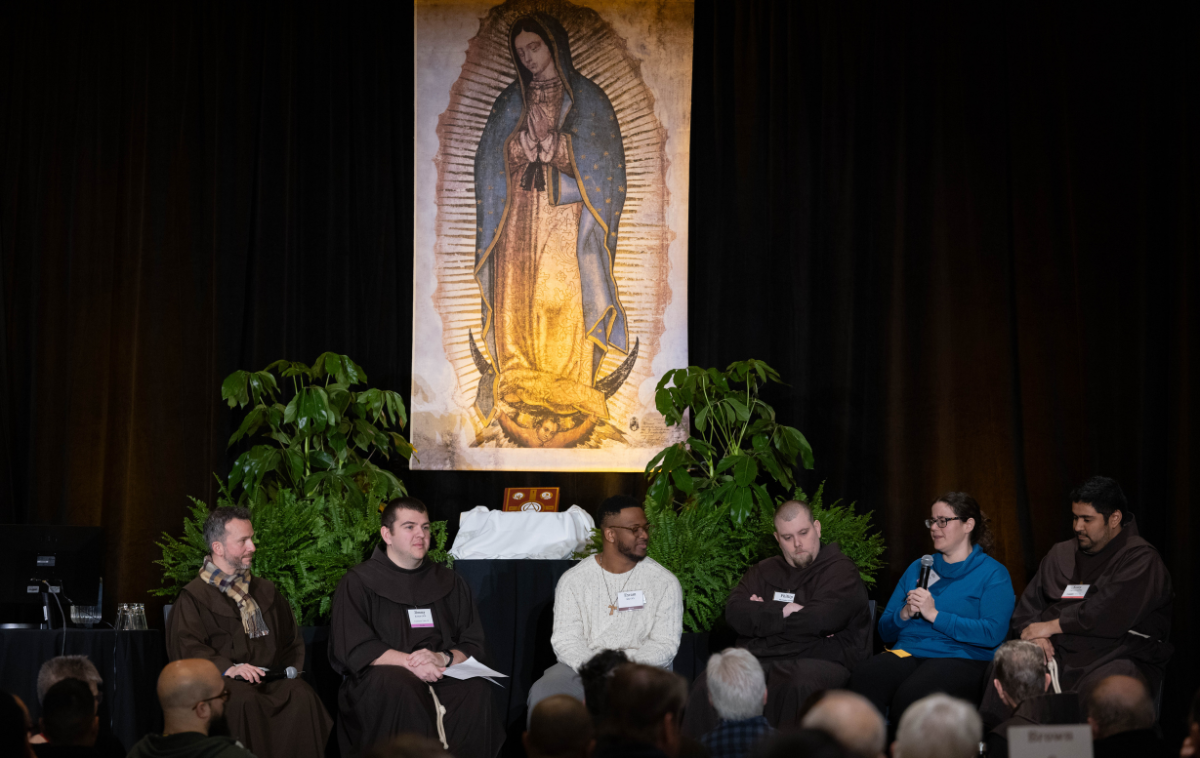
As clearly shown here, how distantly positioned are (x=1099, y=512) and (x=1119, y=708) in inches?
77.2

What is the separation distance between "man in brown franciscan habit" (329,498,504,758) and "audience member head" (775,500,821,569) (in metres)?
1.35

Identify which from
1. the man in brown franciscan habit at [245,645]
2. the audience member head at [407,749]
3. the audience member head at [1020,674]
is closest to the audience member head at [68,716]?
the audience member head at [407,749]

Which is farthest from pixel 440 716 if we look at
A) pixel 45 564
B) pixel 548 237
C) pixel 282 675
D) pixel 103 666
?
pixel 548 237

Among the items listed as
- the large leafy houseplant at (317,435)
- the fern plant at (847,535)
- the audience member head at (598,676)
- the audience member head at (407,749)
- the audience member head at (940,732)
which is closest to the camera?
the audience member head at (407,749)

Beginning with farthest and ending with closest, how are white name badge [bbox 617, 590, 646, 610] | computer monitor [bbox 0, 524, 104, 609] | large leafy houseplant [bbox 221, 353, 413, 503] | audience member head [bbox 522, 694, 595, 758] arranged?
large leafy houseplant [bbox 221, 353, 413, 503] → computer monitor [bbox 0, 524, 104, 609] → white name badge [bbox 617, 590, 646, 610] → audience member head [bbox 522, 694, 595, 758]

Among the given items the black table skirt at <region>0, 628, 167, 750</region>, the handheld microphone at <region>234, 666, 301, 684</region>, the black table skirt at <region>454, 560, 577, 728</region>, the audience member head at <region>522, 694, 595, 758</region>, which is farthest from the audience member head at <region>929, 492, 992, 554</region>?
the black table skirt at <region>0, 628, 167, 750</region>

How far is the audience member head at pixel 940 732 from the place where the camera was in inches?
87.9

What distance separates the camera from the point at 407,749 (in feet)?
6.59

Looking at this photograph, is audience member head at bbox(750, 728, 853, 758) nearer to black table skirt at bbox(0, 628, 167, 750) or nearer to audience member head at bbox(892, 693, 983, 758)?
audience member head at bbox(892, 693, 983, 758)

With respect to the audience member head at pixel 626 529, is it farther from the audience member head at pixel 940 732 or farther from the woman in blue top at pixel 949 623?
the audience member head at pixel 940 732

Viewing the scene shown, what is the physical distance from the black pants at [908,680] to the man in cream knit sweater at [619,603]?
79 cm

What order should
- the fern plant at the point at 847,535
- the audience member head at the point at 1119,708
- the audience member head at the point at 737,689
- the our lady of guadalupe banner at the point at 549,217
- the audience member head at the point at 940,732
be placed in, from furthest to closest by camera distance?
the our lady of guadalupe banner at the point at 549,217 < the fern plant at the point at 847,535 < the audience member head at the point at 737,689 < the audience member head at the point at 1119,708 < the audience member head at the point at 940,732

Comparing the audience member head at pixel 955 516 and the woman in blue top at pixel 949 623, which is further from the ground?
the audience member head at pixel 955 516

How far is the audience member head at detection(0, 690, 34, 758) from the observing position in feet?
7.97
